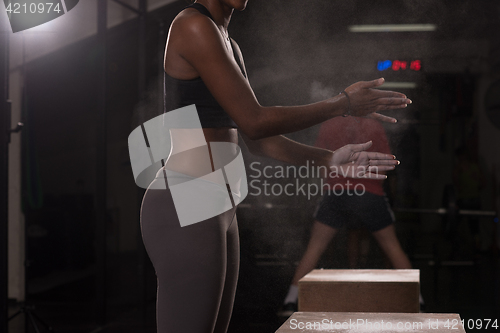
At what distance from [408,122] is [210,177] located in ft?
4.84

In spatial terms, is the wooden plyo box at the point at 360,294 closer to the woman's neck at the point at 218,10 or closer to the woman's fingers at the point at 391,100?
the woman's fingers at the point at 391,100

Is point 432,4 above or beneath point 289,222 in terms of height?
above

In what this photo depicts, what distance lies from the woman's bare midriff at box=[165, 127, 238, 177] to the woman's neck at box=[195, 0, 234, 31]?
0.28 meters

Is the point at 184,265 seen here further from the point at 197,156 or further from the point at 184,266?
the point at 197,156

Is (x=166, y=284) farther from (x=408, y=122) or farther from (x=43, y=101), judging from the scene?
(x=43, y=101)

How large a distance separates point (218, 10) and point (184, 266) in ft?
2.04

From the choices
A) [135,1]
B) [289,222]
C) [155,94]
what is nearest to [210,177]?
[289,222]

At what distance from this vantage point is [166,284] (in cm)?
114

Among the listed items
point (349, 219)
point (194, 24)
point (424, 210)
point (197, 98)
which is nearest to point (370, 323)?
point (197, 98)

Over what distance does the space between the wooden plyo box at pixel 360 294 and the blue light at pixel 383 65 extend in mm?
1008

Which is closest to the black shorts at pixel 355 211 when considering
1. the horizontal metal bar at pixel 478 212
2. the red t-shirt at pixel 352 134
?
the red t-shirt at pixel 352 134

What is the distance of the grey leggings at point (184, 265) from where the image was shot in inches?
44.5

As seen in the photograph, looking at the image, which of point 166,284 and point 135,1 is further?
point 135,1

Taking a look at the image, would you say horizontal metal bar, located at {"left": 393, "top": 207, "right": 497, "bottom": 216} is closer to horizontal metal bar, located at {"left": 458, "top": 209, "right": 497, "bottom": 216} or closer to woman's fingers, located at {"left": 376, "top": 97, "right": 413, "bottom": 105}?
horizontal metal bar, located at {"left": 458, "top": 209, "right": 497, "bottom": 216}
